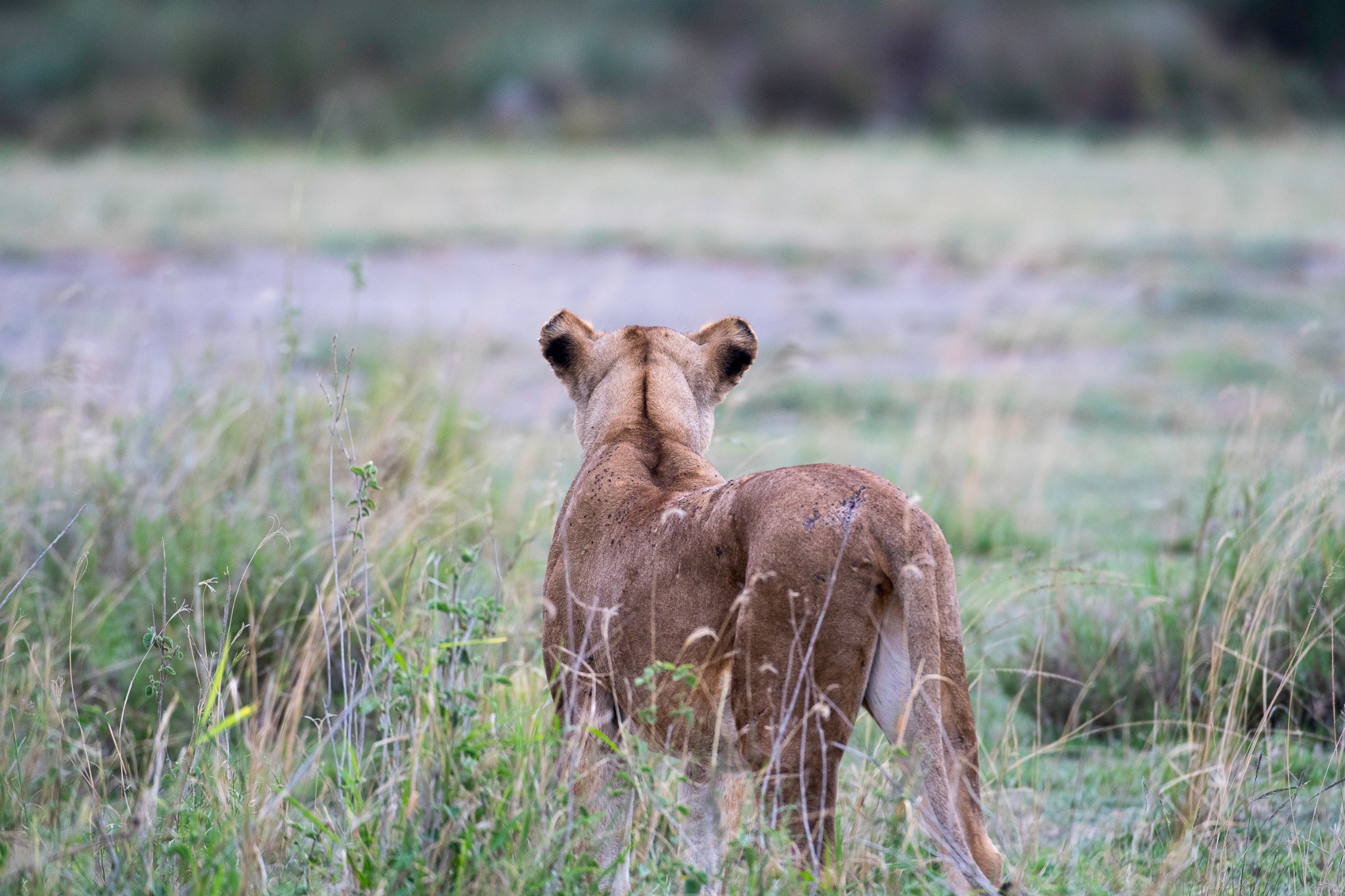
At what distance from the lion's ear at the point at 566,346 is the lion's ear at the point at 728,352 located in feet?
0.91

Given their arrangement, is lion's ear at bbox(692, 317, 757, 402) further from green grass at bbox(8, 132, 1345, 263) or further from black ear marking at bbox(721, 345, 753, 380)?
green grass at bbox(8, 132, 1345, 263)

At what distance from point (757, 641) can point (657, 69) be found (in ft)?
76.8

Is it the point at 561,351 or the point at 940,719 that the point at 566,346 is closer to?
the point at 561,351

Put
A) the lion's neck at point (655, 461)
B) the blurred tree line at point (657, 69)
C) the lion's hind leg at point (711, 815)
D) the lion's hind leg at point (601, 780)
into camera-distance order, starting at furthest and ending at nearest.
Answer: the blurred tree line at point (657, 69) → the lion's neck at point (655, 461) → the lion's hind leg at point (601, 780) → the lion's hind leg at point (711, 815)

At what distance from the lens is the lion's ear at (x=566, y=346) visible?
354 centimetres

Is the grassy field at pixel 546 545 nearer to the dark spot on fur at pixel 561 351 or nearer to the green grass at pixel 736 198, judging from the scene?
the green grass at pixel 736 198

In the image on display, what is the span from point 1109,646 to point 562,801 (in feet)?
6.94

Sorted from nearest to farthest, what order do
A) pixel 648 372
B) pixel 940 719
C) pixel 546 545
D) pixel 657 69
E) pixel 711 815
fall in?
pixel 940 719 → pixel 711 815 → pixel 648 372 → pixel 546 545 → pixel 657 69

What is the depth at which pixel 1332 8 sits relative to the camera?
26.6 metres

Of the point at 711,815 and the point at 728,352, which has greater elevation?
the point at 728,352

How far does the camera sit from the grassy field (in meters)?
2.82

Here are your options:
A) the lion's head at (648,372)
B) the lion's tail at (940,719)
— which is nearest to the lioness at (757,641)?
the lion's tail at (940,719)

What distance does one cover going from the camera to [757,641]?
2607 millimetres

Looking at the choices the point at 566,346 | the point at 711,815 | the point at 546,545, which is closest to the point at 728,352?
the point at 566,346
